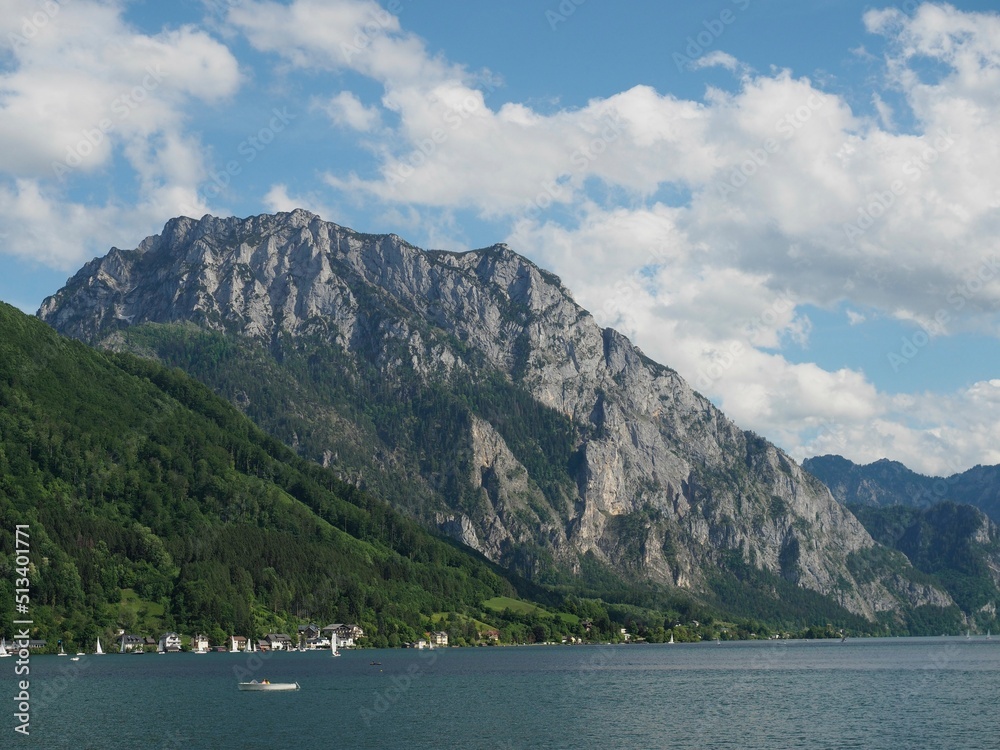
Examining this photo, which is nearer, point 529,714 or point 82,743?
point 82,743

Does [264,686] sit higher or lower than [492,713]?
higher

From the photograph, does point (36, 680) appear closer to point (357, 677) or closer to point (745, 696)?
point (357, 677)

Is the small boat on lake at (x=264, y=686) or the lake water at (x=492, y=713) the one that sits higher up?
the small boat on lake at (x=264, y=686)

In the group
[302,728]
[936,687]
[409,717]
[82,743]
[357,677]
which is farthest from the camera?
[357,677]

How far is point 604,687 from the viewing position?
6811 inches

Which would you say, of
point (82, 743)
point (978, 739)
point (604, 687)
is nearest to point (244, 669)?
point (604, 687)

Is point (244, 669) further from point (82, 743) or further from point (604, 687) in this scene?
point (82, 743)

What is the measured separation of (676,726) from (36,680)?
97.1m

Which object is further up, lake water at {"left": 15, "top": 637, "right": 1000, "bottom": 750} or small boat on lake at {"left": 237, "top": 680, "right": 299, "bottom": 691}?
small boat on lake at {"left": 237, "top": 680, "right": 299, "bottom": 691}

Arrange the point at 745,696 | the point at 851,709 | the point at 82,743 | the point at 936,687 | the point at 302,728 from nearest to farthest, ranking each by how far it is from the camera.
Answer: the point at 82,743
the point at 302,728
the point at 851,709
the point at 745,696
the point at 936,687

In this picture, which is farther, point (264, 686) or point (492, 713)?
point (264, 686)

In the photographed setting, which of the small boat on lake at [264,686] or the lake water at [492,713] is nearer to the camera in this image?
the lake water at [492,713]

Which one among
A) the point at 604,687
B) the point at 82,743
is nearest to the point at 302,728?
the point at 82,743

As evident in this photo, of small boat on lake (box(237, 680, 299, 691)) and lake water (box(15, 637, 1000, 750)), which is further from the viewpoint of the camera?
small boat on lake (box(237, 680, 299, 691))
